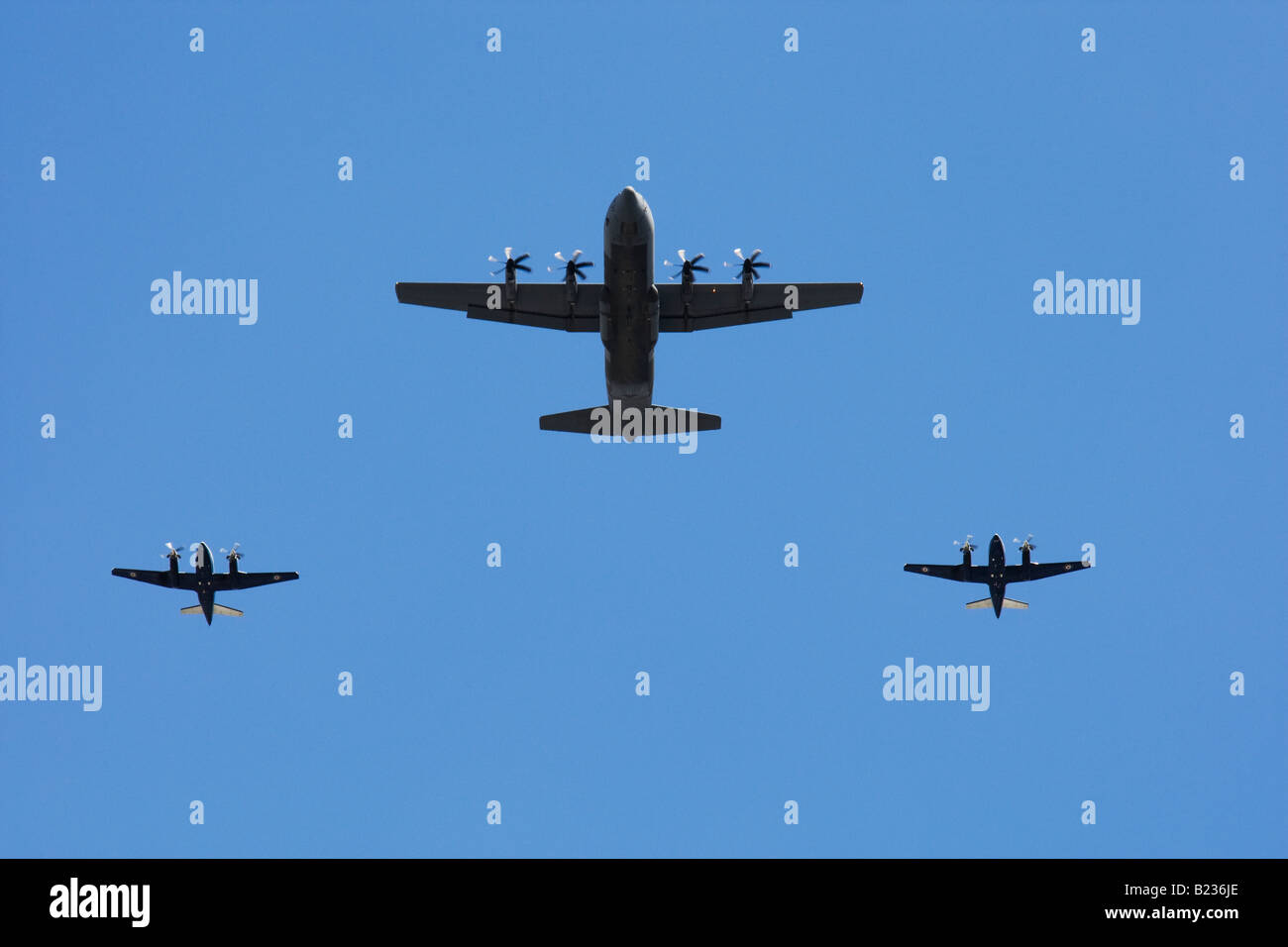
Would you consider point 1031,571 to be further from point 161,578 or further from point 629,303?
point 161,578

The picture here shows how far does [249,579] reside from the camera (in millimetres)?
55812

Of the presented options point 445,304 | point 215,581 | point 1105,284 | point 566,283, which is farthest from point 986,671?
point 215,581

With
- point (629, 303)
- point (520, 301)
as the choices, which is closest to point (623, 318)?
point (629, 303)

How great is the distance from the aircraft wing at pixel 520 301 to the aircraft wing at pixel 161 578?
15.3 m

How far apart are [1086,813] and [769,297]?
22.4 m

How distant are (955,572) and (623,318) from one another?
75.9 ft

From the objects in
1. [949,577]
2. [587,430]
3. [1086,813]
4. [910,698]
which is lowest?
[1086,813]

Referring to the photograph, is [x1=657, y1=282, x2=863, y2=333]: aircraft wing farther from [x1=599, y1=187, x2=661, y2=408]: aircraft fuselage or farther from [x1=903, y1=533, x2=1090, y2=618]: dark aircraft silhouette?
[x1=903, y1=533, x2=1090, y2=618]: dark aircraft silhouette

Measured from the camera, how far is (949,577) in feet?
199

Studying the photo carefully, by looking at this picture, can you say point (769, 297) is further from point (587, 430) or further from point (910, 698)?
point (910, 698)

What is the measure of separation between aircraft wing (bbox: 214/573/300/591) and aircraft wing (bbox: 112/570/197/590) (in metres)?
1.03

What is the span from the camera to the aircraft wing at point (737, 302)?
162ft

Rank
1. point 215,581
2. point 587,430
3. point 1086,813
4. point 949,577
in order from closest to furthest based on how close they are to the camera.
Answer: point 1086,813
point 587,430
point 215,581
point 949,577
